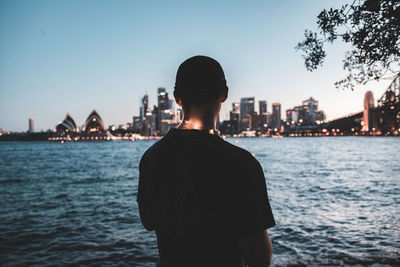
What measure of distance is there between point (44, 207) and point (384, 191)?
79.7ft

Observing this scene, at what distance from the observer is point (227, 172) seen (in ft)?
4.90

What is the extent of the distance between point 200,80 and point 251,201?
84 cm

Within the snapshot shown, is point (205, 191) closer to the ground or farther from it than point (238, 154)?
closer to the ground

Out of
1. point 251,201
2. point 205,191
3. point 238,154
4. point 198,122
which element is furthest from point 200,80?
point 251,201

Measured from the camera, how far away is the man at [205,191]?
1.48 m

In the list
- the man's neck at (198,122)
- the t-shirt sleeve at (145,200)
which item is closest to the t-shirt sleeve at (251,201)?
the man's neck at (198,122)

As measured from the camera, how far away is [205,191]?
156 cm

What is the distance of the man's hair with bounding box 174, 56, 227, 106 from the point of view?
1722mm

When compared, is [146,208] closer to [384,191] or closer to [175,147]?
[175,147]

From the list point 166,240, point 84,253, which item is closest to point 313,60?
point 166,240

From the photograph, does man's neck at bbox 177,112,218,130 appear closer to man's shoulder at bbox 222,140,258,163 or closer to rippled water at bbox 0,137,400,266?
man's shoulder at bbox 222,140,258,163

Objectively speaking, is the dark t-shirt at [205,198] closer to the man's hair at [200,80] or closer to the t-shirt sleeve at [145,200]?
the t-shirt sleeve at [145,200]

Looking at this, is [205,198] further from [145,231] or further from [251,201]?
[145,231]

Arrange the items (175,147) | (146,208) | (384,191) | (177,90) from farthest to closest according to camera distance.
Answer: (384,191) → (146,208) → (177,90) → (175,147)
